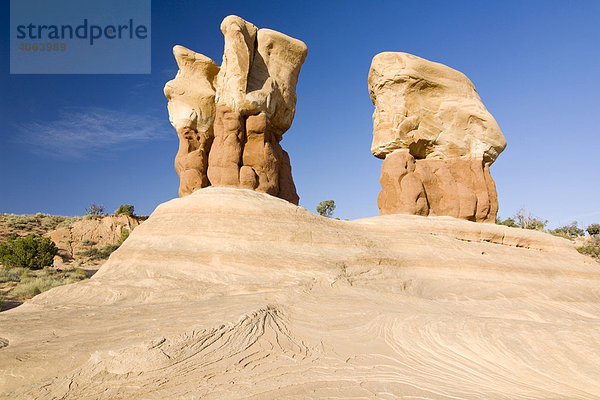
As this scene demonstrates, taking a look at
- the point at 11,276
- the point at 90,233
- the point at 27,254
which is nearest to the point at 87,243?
the point at 90,233

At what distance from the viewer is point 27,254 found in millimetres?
23000

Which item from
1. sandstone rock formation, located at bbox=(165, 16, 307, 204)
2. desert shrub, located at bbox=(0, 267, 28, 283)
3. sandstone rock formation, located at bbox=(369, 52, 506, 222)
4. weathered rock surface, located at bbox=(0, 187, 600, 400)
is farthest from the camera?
desert shrub, located at bbox=(0, 267, 28, 283)

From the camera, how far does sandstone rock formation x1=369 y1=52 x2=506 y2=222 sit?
1544 centimetres

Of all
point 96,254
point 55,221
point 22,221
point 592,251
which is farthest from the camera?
point 55,221

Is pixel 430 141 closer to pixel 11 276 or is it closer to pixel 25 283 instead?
pixel 25 283

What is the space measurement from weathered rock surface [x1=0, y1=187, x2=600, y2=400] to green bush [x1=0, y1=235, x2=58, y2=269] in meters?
18.1

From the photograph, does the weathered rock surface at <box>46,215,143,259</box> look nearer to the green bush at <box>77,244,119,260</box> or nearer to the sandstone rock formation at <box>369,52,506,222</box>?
the green bush at <box>77,244,119,260</box>

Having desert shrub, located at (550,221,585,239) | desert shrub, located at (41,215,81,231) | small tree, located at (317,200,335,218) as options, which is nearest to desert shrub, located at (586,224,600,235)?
desert shrub, located at (550,221,585,239)

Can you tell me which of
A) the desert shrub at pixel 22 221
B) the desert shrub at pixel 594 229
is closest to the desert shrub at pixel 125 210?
the desert shrub at pixel 22 221

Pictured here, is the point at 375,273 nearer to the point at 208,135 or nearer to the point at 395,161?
the point at 395,161

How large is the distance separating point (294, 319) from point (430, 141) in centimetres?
1274

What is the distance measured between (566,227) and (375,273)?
52995 millimetres

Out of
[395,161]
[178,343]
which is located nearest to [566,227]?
[395,161]

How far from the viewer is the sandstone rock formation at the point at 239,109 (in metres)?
12.9
